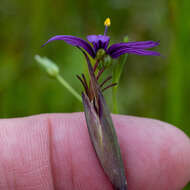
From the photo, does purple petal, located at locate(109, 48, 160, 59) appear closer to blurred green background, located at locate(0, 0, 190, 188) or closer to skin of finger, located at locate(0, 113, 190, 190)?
skin of finger, located at locate(0, 113, 190, 190)

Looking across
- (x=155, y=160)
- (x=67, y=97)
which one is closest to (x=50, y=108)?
(x=67, y=97)

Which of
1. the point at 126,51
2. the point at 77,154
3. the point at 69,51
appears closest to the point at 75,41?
the point at 126,51

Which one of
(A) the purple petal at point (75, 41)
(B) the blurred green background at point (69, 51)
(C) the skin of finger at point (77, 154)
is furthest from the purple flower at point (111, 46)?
(B) the blurred green background at point (69, 51)

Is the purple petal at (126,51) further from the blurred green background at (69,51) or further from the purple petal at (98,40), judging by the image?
the blurred green background at (69,51)

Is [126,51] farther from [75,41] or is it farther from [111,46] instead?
[75,41]

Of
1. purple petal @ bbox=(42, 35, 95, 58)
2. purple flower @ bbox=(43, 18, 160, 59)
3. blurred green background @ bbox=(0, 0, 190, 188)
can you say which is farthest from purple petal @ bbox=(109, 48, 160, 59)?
blurred green background @ bbox=(0, 0, 190, 188)

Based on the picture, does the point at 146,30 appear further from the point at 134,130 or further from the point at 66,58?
the point at 134,130

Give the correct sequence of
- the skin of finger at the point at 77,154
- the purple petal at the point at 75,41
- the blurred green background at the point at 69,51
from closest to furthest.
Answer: the purple petal at the point at 75,41, the skin of finger at the point at 77,154, the blurred green background at the point at 69,51
